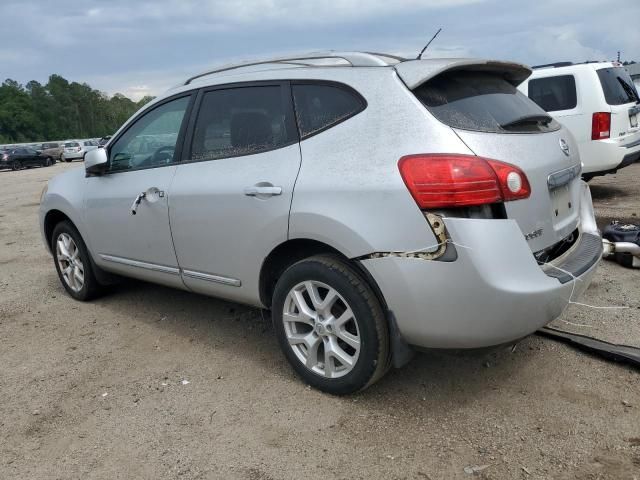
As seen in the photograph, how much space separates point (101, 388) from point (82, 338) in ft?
3.14

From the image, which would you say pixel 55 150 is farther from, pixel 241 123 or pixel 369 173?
pixel 369 173

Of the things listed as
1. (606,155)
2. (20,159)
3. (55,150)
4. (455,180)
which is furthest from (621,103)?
(55,150)

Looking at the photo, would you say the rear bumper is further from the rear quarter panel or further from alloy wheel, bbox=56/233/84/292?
alloy wheel, bbox=56/233/84/292

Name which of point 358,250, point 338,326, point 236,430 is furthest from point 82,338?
point 358,250

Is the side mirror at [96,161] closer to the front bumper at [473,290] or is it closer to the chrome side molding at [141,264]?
the chrome side molding at [141,264]

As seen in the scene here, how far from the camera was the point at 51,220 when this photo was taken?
5.20 metres

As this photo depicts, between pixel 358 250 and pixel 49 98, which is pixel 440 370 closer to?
pixel 358 250

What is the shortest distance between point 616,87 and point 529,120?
19.4 ft

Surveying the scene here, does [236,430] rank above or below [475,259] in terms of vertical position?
below

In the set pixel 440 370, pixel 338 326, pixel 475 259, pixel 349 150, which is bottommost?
→ pixel 440 370

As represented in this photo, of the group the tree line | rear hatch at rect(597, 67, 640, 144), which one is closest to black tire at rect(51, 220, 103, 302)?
rear hatch at rect(597, 67, 640, 144)

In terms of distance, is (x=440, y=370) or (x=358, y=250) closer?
(x=358, y=250)

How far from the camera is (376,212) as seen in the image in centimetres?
265

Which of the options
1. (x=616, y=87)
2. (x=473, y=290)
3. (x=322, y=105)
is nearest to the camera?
(x=473, y=290)
